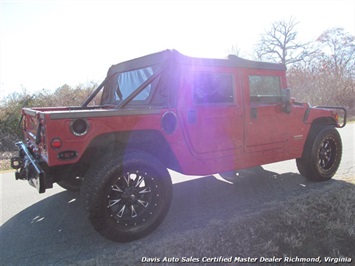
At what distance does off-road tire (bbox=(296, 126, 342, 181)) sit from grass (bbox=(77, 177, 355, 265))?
1.07m

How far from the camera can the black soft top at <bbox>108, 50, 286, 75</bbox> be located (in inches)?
134

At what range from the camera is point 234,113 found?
12.1 ft

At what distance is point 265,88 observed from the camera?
4211 millimetres

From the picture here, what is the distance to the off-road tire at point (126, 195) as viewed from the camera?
2768 millimetres

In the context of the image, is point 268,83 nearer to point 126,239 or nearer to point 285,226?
point 285,226

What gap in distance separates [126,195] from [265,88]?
2.59 m

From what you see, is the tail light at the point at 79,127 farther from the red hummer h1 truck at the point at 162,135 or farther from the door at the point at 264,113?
A: the door at the point at 264,113

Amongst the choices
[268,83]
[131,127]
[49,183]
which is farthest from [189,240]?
[268,83]

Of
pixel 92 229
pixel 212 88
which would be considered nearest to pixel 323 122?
pixel 212 88

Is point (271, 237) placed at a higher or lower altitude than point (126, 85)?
lower

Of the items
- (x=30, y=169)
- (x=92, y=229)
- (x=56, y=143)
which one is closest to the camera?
(x=56, y=143)

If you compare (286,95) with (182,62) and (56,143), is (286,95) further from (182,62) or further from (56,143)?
(56,143)

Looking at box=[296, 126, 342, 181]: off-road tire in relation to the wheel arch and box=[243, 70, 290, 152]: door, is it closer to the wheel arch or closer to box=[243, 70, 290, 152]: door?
the wheel arch

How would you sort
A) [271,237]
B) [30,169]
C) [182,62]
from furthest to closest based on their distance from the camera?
[182,62], [30,169], [271,237]
